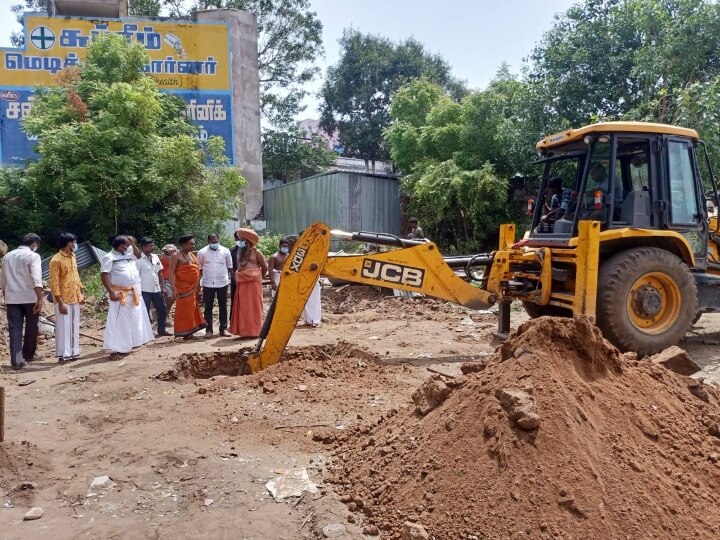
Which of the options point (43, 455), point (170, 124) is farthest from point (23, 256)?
point (170, 124)

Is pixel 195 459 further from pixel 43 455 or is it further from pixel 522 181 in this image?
pixel 522 181

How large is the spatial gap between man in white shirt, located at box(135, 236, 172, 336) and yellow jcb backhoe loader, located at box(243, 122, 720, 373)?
3.46 metres

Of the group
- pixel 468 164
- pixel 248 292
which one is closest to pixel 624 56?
pixel 468 164

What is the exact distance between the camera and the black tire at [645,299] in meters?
6.25

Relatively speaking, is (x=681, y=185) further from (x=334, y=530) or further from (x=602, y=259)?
(x=334, y=530)

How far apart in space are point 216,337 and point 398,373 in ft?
11.8

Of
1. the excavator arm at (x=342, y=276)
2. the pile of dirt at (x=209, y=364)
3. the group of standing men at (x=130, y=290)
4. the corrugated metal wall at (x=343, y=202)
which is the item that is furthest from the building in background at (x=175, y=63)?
the excavator arm at (x=342, y=276)

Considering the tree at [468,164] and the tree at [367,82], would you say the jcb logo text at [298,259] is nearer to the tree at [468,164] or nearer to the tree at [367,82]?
the tree at [468,164]

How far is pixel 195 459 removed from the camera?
4035mm

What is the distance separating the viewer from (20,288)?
282 inches

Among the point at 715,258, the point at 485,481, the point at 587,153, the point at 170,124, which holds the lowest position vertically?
the point at 485,481

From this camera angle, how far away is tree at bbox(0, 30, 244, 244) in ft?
43.1

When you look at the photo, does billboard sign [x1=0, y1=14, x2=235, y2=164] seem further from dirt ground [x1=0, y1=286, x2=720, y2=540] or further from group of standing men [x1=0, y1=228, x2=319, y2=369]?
dirt ground [x1=0, y1=286, x2=720, y2=540]

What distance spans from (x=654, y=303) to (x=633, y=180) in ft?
4.42
